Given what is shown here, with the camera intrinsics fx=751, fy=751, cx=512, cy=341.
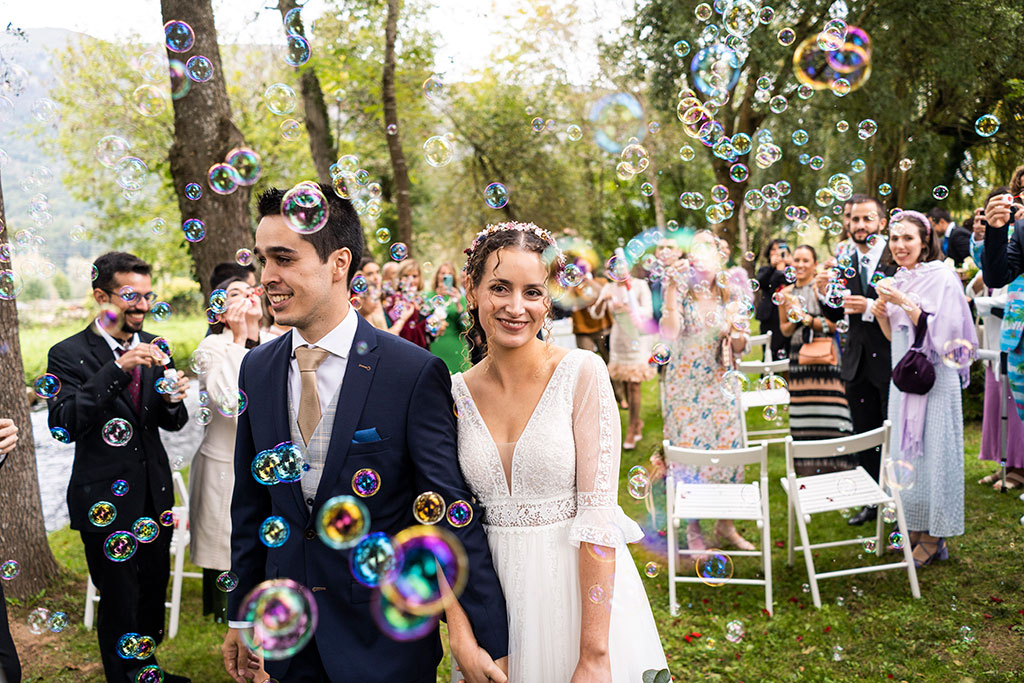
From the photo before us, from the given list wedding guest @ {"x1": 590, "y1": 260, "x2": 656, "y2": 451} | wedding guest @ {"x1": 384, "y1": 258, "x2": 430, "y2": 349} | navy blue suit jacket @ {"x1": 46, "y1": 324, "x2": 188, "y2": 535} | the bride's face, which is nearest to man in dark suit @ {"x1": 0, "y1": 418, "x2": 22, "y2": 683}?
navy blue suit jacket @ {"x1": 46, "y1": 324, "x2": 188, "y2": 535}

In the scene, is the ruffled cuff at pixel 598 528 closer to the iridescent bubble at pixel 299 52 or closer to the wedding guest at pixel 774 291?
the iridescent bubble at pixel 299 52

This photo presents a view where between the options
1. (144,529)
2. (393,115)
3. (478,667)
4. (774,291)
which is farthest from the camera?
(393,115)

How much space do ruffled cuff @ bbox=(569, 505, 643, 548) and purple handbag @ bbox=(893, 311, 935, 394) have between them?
3.45 metres

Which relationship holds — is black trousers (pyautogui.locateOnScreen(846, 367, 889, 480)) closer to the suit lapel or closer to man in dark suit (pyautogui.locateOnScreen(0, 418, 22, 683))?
the suit lapel

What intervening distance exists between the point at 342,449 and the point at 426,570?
45 cm

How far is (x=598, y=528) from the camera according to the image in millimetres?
2244

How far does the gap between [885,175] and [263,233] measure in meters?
17.9

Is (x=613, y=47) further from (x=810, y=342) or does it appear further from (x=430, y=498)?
(x=430, y=498)

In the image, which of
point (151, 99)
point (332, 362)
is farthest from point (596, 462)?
point (151, 99)

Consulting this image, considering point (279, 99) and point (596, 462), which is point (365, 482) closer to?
point (596, 462)

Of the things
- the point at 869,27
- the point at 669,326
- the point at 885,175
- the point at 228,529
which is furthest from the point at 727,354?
the point at 885,175

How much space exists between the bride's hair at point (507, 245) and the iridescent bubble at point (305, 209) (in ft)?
1.61

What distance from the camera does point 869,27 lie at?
513 inches

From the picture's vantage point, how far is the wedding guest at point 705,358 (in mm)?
5656
